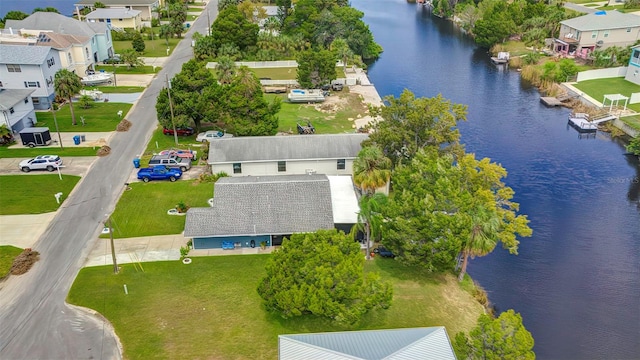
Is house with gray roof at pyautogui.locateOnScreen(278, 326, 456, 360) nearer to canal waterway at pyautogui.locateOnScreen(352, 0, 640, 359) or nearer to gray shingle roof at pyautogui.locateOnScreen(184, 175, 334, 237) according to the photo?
canal waterway at pyautogui.locateOnScreen(352, 0, 640, 359)

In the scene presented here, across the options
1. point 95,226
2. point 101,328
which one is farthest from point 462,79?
point 101,328

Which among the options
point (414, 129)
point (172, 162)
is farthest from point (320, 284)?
point (172, 162)

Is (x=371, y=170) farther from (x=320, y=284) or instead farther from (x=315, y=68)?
(x=315, y=68)

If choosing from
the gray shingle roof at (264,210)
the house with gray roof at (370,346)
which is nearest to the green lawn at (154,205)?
the gray shingle roof at (264,210)

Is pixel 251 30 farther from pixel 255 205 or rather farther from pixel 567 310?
pixel 567 310

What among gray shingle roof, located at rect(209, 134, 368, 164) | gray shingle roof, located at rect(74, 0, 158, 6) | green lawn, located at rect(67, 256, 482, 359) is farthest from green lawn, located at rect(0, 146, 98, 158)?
gray shingle roof, located at rect(74, 0, 158, 6)

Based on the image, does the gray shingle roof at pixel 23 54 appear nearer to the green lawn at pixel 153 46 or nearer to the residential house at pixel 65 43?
the residential house at pixel 65 43
